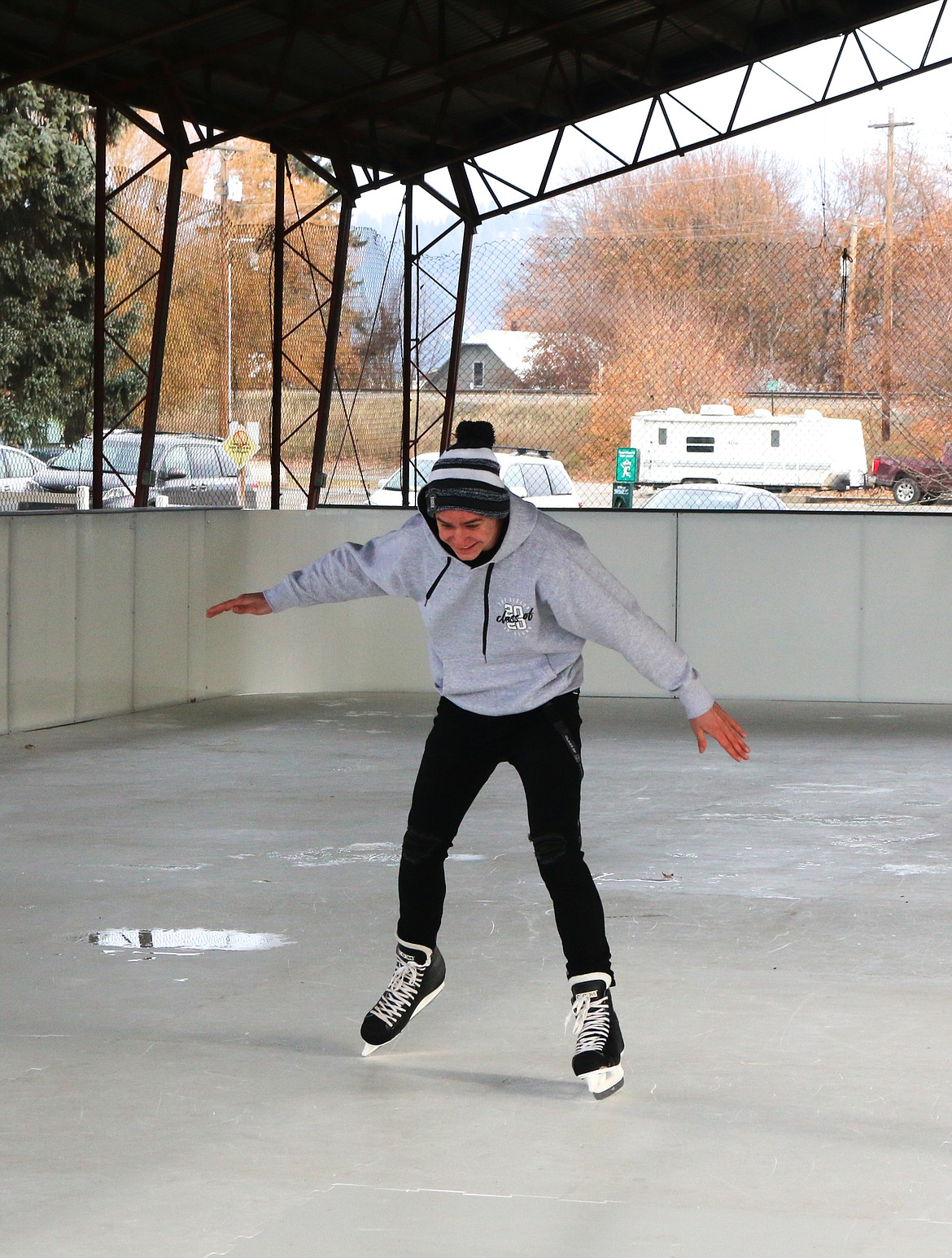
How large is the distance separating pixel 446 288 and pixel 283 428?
5.80 feet

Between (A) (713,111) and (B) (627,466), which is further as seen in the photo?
(A) (713,111)

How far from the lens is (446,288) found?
13000 millimetres

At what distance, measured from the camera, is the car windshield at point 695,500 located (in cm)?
1212

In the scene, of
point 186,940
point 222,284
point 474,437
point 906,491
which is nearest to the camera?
point 474,437

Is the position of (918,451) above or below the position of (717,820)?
above

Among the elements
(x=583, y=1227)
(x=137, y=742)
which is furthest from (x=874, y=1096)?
(x=137, y=742)

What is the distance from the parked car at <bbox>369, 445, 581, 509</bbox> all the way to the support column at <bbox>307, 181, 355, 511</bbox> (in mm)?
501

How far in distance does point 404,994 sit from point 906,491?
8.78m

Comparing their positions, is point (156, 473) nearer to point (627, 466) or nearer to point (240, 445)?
point (240, 445)

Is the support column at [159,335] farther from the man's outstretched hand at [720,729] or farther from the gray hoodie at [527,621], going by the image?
the man's outstretched hand at [720,729]

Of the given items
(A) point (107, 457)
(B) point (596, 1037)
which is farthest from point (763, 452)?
(B) point (596, 1037)

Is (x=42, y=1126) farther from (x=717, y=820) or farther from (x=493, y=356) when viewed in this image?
(x=493, y=356)

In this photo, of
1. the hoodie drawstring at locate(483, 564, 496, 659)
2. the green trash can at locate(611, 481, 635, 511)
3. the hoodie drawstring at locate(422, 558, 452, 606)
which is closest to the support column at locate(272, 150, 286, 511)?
the green trash can at locate(611, 481, 635, 511)

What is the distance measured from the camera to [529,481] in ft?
42.4
